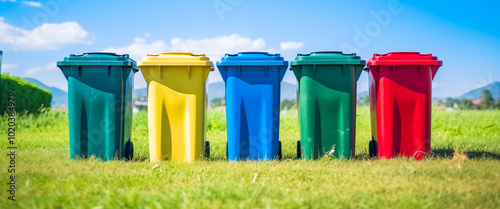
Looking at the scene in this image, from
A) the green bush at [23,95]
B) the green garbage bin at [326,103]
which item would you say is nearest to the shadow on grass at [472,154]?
the green garbage bin at [326,103]

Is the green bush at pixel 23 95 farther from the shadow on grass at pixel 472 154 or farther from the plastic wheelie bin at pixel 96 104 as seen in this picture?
the shadow on grass at pixel 472 154

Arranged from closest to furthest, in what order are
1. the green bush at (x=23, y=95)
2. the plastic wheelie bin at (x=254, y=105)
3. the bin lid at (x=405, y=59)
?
the plastic wheelie bin at (x=254, y=105) → the bin lid at (x=405, y=59) → the green bush at (x=23, y=95)

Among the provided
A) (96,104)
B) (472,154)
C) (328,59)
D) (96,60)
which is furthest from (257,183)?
(472,154)

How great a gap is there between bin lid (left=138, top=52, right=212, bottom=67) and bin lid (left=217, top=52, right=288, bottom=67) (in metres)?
0.23

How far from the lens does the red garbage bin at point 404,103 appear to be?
238 inches

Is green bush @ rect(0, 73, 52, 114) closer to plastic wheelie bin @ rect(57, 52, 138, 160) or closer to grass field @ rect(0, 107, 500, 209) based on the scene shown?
grass field @ rect(0, 107, 500, 209)

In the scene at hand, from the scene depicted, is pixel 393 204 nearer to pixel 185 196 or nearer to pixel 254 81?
pixel 185 196

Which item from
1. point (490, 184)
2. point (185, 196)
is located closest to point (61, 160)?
point (185, 196)

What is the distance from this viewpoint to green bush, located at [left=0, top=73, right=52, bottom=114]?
39.4ft

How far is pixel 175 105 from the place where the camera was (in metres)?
5.95

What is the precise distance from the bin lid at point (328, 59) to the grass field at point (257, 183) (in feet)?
4.07

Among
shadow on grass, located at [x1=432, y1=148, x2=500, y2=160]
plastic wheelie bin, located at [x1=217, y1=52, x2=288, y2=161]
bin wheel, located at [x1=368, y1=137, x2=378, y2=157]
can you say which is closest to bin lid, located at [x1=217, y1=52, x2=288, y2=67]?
plastic wheelie bin, located at [x1=217, y1=52, x2=288, y2=161]

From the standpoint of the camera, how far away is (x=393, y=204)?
3654mm

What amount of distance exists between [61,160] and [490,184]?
490cm
